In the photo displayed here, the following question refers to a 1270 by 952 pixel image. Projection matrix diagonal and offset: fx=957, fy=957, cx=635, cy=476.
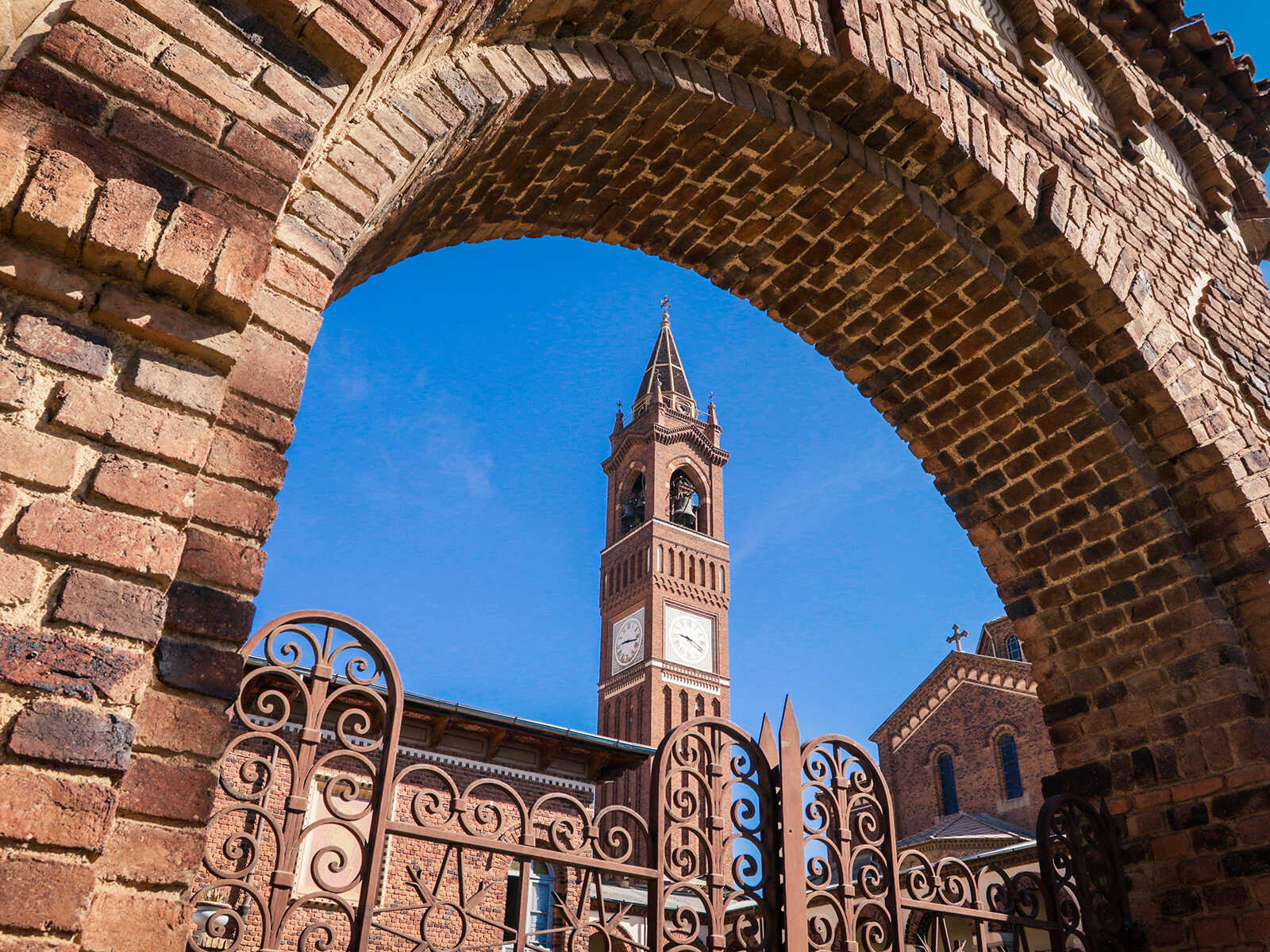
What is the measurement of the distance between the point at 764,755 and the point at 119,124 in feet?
8.91

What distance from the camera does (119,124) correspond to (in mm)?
1798

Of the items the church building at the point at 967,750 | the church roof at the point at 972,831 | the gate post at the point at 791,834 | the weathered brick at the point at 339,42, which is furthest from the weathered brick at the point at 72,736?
the church building at the point at 967,750

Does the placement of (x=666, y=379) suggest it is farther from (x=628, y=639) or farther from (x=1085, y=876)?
(x=1085, y=876)

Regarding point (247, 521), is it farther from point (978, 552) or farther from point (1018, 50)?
point (1018, 50)

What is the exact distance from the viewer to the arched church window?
5.41 m

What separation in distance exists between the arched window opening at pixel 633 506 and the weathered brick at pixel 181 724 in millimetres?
44459

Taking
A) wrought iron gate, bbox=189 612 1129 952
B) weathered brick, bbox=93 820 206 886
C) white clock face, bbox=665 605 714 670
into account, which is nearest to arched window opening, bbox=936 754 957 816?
white clock face, bbox=665 605 714 670

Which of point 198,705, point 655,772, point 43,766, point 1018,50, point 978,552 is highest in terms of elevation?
point 1018,50

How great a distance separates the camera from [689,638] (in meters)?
44.6

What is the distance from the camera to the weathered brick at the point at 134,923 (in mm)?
1541

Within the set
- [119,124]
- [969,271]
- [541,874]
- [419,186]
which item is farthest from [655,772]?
[541,874]

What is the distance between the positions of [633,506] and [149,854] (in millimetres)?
45162

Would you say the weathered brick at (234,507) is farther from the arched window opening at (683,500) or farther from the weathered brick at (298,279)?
the arched window opening at (683,500)

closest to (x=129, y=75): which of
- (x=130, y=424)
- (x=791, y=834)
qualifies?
(x=130, y=424)
